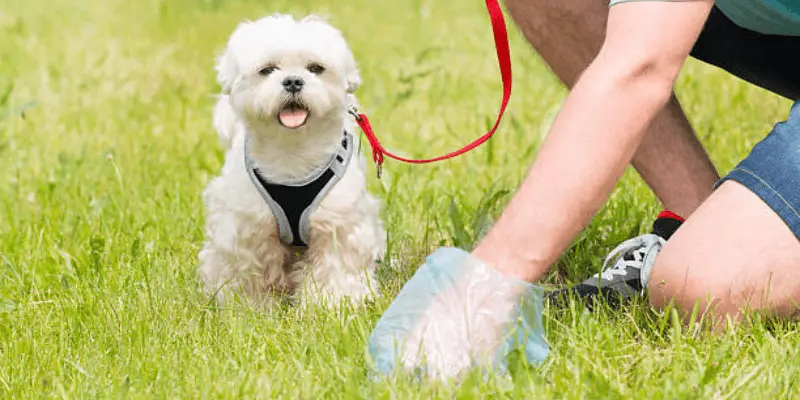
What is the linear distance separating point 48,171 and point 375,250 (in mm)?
1691

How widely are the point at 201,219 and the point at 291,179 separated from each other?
74cm

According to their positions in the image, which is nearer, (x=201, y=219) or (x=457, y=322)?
(x=457, y=322)

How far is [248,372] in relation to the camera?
2.25 meters

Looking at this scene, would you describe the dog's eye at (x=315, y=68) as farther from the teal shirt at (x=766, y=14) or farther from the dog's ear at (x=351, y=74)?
the teal shirt at (x=766, y=14)

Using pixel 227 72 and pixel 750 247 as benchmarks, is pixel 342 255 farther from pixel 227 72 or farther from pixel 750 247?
pixel 750 247

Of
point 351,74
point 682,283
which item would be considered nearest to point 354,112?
point 351,74

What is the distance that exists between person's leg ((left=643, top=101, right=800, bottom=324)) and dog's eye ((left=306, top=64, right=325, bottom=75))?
0.94 m

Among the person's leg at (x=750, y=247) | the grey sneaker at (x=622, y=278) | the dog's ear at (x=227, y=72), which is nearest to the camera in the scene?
the person's leg at (x=750, y=247)

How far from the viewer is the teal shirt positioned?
2.49m

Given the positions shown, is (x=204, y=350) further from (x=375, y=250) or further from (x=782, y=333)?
(x=782, y=333)

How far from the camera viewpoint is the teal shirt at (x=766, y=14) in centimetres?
249

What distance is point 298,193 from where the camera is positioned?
115 inches

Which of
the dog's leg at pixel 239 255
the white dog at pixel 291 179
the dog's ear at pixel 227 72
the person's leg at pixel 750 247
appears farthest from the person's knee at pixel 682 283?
the dog's ear at pixel 227 72

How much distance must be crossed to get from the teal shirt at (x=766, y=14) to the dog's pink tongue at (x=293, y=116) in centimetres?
100
